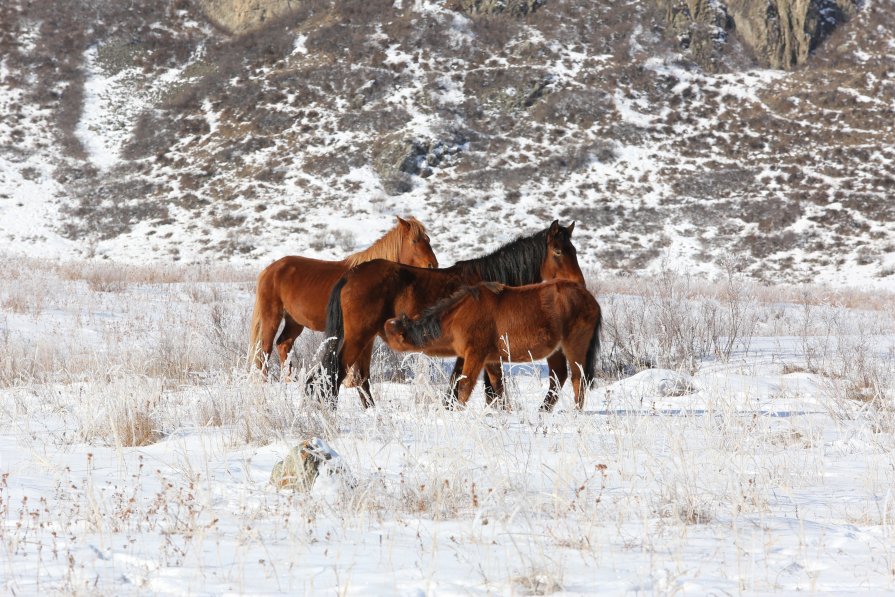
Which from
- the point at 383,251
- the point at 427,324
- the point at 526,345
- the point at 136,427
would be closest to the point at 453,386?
the point at 427,324

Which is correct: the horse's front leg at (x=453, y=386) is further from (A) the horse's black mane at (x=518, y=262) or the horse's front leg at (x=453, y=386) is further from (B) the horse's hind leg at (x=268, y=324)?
(B) the horse's hind leg at (x=268, y=324)

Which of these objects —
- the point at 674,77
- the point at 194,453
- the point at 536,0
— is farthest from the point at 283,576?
the point at 536,0

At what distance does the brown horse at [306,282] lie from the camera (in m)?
7.27

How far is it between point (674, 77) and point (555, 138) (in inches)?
358

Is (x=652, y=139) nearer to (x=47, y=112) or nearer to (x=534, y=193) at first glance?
(x=534, y=193)

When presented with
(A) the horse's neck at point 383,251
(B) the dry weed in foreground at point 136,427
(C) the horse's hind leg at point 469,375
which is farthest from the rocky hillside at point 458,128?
(B) the dry weed in foreground at point 136,427

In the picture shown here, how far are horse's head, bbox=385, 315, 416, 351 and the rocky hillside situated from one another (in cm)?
2254

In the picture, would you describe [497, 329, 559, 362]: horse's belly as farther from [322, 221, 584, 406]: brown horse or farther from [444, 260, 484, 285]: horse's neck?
[444, 260, 484, 285]: horse's neck

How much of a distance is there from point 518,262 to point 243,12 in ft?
164

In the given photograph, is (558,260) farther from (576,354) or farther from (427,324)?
(427,324)

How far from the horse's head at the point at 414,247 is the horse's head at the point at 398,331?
203 cm

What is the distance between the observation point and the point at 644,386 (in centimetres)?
671

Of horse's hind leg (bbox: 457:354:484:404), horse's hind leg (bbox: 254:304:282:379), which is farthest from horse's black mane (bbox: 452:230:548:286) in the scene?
horse's hind leg (bbox: 254:304:282:379)

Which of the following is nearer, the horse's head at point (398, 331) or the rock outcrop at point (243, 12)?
the horse's head at point (398, 331)
